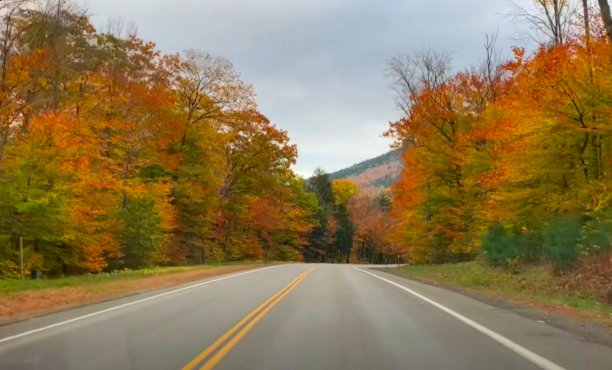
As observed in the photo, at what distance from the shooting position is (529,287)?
70.8 ft

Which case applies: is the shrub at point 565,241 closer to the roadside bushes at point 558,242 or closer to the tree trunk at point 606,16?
the roadside bushes at point 558,242

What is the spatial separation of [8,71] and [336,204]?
9966cm

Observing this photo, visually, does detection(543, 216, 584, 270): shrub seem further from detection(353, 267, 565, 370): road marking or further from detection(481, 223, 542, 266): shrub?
detection(353, 267, 565, 370): road marking

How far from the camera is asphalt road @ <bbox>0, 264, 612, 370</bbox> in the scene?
8.17 meters

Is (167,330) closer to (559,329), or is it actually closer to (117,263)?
(559,329)

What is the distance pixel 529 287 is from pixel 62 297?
51.8 feet

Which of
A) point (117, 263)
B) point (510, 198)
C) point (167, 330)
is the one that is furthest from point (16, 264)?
point (510, 198)

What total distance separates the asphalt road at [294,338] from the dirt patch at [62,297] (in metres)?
0.90

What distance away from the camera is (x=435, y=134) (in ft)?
129

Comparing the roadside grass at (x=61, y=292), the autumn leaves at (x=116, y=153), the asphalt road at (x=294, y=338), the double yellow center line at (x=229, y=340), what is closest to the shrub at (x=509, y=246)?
the asphalt road at (x=294, y=338)

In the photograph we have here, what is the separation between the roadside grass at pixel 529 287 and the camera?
15.1 metres

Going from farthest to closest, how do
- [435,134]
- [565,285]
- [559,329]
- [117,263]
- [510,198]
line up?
[435,134] < [117,263] < [510,198] < [565,285] < [559,329]

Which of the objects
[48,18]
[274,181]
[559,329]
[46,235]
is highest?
[48,18]

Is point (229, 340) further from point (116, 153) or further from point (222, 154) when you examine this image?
point (222, 154)
